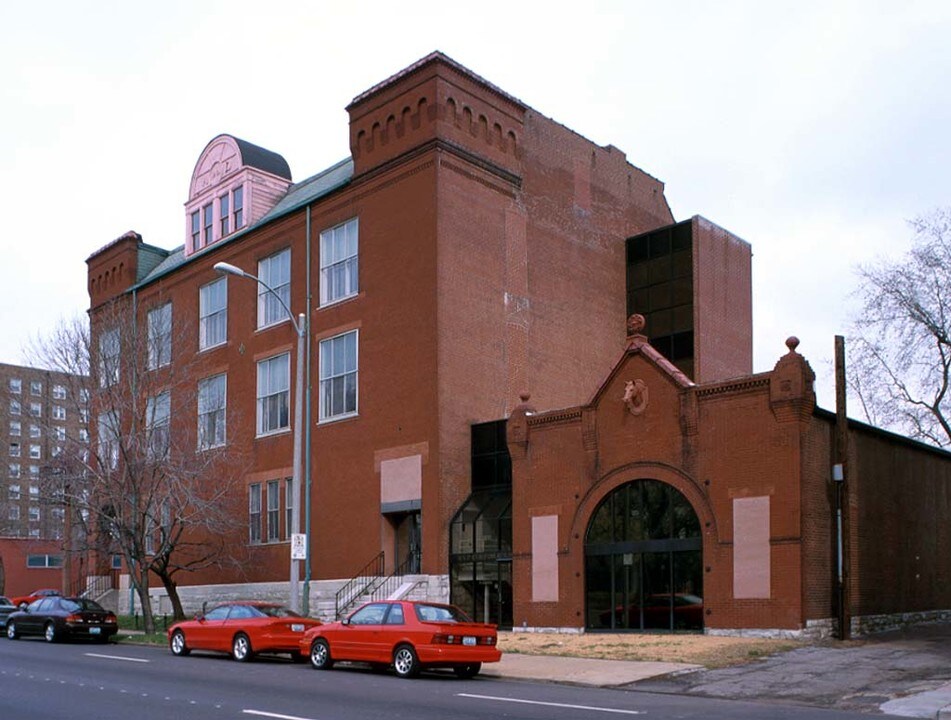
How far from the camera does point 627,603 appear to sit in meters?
29.5

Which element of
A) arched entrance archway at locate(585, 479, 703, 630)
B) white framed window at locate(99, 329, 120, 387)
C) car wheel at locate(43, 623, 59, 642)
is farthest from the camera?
white framed window at locate(99, 329, 120, 387)

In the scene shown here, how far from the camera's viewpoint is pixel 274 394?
1651 inches

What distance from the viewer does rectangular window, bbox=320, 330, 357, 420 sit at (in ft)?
126

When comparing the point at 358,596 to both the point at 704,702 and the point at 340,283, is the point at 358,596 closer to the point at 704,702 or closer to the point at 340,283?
the point at 340,283

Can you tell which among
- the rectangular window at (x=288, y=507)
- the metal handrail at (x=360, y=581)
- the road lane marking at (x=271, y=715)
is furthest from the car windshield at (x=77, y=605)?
the road lane marking at (x=271, y=715)

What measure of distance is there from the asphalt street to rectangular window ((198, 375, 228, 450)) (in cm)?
1926

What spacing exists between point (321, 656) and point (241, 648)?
11.1 feet

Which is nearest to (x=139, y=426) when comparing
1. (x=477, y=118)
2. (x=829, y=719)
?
(x=477, y=118)

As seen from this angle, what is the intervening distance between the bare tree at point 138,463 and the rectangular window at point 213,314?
9.71 ft

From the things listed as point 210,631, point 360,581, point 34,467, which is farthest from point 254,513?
point 34,467

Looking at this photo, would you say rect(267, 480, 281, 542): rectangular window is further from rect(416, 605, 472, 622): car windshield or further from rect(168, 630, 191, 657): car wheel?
rect(416, 605, 472, 622): car windshield

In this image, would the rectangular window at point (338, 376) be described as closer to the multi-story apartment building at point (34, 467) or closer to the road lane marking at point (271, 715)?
the multi-story apartment building at point (34, 467)

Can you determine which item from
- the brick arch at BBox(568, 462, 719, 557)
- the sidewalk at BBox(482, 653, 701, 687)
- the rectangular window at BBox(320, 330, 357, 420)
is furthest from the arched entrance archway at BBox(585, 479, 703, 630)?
the rectangular window at BBox(320, 330, 357, 420)

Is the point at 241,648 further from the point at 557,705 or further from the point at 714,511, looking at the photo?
the point at 714,511
